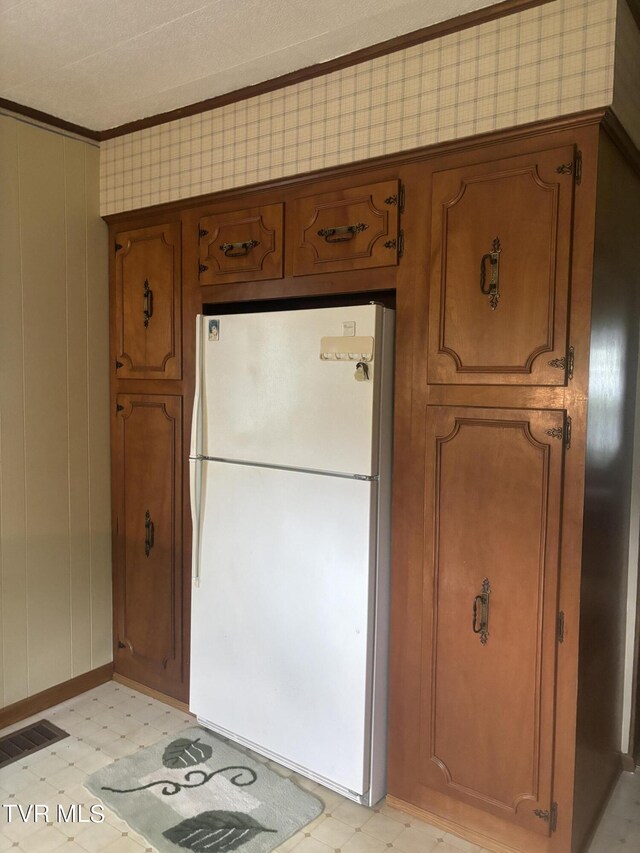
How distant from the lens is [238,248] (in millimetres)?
2449

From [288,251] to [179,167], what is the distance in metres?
0.69

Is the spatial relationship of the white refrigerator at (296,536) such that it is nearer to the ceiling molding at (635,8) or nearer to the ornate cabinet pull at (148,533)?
the ornate cabinet pull at (148,533)

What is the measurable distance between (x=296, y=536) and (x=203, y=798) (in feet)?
3.08

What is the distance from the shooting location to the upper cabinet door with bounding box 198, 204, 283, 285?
2359 millimetres

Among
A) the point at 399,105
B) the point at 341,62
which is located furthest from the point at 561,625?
the point at 341,62

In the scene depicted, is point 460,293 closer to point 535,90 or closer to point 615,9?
point 535,90

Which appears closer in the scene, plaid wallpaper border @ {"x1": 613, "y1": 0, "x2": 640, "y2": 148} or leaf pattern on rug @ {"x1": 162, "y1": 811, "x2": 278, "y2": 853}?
plaid wallpaper border @ {"x1": 613, "y1": 0, "x2": 640, "y2": 148}

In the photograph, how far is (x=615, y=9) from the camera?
1.63 m

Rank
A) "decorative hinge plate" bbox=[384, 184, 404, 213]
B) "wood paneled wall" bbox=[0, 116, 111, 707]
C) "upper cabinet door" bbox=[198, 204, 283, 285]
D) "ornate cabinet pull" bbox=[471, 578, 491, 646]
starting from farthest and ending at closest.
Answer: "wood paneled wall" bbox=[0, 116, 111, 707], "upper cabinet door" bbox=[198, 204, 283, 285], "decorative hinge plate" bbox=[384, 184, 404, 213], "ornate cabinet pull" bbox=[471, 578, 491, 646]

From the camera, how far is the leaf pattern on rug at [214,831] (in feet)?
6.44

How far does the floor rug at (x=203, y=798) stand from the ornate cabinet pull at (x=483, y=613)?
0.85m

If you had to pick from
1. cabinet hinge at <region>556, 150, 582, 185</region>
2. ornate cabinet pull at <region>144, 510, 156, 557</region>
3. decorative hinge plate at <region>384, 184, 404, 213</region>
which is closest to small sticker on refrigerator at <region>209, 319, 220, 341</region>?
decorative hinge plate at <region>384, 184, 404, 213</region>

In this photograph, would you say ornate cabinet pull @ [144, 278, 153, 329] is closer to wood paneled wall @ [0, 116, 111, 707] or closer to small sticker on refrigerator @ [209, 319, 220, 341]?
wood paneled wall @ [0, 116, 111, 707]

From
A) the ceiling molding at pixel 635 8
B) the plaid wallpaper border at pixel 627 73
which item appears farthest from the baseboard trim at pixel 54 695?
the ceiling molding at pixel 635 8
